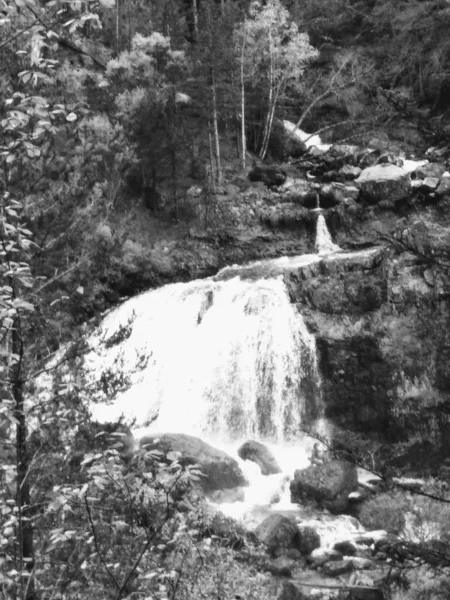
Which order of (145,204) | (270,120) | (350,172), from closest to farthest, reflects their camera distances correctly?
(350,172)
(145,204)
(270,120)

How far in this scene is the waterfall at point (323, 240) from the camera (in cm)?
2125

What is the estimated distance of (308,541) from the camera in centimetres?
1023

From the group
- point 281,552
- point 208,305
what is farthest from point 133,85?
point 281,552

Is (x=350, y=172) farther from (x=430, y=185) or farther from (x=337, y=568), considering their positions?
(x=337, y=568)

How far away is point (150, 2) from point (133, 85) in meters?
13.2

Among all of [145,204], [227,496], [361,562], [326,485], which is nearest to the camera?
[361,562]

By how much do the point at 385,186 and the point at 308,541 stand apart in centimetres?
1521

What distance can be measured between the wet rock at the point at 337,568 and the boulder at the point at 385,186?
15.1 metres

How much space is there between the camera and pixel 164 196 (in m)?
24.3

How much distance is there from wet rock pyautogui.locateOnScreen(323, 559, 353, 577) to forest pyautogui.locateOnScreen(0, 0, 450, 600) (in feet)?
1.77

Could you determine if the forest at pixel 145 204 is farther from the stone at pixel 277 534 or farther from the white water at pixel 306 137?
the white water at pixel 306 137

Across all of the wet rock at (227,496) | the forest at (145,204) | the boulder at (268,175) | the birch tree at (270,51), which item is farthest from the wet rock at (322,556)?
the birch tree at (270,51)

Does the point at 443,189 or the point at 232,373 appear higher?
the point at 443,189

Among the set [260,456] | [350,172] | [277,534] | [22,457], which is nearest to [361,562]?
[277,534]
